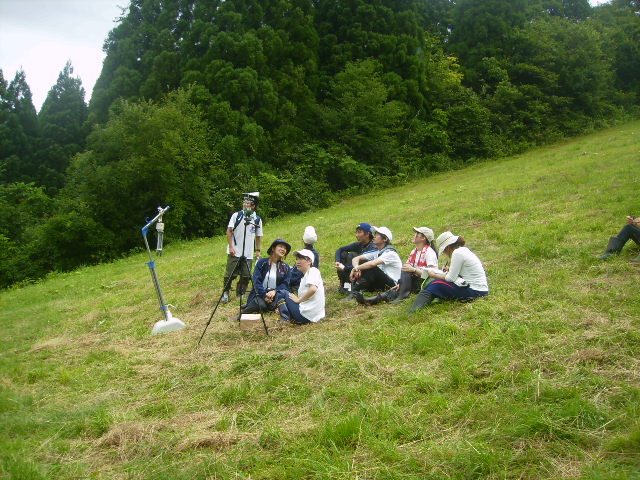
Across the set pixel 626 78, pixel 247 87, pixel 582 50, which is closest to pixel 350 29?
pixel 247 87

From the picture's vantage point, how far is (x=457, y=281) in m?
6.39

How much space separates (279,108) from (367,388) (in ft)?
70.8

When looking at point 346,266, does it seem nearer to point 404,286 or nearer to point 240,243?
point 404,286

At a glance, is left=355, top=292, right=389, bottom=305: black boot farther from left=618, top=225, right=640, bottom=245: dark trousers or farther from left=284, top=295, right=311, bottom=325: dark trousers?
left=618, top=225, right=640, bottom=245: dark trousers

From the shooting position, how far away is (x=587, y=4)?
36.3m

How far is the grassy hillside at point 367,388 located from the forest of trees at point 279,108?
37.7 ft

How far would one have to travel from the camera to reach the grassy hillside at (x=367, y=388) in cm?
334

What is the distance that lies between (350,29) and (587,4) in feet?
65.9

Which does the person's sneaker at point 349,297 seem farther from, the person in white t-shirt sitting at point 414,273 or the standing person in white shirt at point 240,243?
the standing person in white shirt at point 240,243

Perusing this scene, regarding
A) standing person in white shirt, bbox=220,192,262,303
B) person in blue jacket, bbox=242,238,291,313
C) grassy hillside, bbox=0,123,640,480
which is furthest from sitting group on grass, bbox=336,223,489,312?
standing person in white shirt, bbox=220,192,262,303

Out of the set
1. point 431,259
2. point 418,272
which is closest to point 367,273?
point 431,259

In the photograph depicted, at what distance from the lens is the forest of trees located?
19.7 meters

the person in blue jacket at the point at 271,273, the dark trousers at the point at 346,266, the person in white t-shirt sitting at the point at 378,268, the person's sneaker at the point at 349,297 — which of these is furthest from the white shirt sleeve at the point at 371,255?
the person in blue jacket at the point at 271,273

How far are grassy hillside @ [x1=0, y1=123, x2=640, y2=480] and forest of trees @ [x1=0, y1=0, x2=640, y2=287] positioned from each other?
37.7 feet
